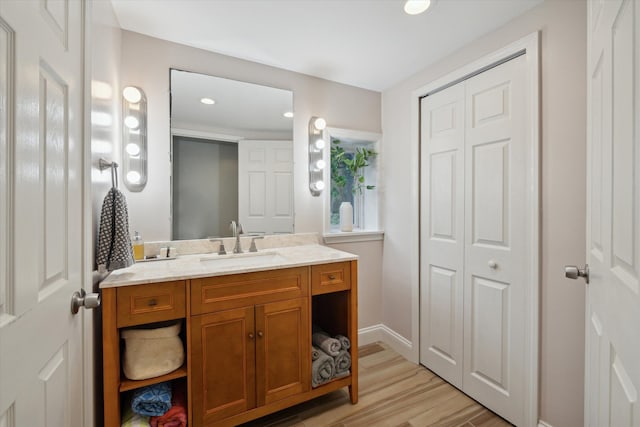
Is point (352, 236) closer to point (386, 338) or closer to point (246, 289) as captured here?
point (386, 338)

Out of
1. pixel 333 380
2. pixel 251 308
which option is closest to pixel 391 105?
pixel 251 308

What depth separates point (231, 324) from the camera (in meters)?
1.47

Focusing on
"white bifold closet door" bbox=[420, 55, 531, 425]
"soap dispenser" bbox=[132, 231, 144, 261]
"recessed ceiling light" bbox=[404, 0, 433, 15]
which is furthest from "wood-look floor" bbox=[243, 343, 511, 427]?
"recessed ceiling light" bbox=[404, 0, 433, 15]

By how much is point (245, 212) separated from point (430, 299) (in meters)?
1.55

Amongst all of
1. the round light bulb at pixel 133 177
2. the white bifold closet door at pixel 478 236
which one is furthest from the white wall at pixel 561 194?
the round light bulb at pixel 133 177

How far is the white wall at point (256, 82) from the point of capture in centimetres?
178

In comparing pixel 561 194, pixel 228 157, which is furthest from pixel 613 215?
pixel 228 157

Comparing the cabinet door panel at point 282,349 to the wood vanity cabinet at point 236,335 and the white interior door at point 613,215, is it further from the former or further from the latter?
the white interior door at point 613,215

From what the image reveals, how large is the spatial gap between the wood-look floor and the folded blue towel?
0.54 metres

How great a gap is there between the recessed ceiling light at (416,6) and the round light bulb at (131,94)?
5.31ft

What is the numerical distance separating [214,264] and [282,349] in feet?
2.19

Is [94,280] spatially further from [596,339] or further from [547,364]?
[547,364]

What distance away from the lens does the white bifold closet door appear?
160 centimetres

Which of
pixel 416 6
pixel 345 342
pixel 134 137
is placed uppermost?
pixel 416 6
